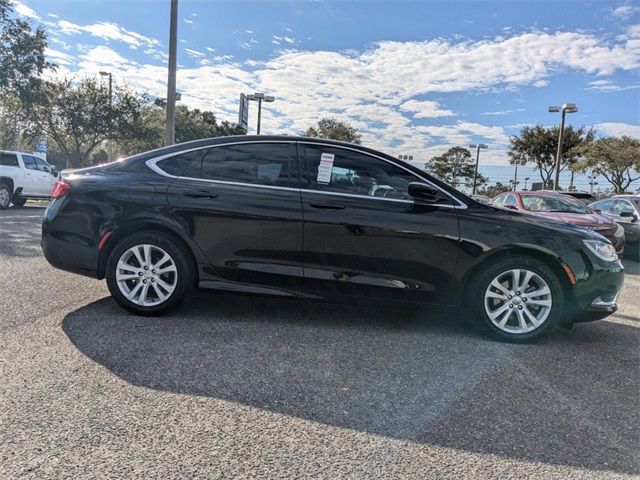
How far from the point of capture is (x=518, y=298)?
4.05m

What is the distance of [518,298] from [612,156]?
28520mm

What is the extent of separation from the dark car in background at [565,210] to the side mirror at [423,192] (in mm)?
4959

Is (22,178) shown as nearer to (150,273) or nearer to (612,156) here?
(150,273)

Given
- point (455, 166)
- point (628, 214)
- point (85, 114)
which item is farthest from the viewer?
point (455, 166)

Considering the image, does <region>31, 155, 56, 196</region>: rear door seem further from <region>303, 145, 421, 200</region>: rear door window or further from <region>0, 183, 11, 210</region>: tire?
<region>303, 145, 421, 200</region>: rear door window

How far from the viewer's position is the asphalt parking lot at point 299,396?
7.55ft

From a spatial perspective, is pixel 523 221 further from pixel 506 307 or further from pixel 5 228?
pixel 5 228

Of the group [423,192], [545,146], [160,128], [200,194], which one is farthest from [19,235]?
[545,146]

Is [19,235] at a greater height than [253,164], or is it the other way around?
[253,164]

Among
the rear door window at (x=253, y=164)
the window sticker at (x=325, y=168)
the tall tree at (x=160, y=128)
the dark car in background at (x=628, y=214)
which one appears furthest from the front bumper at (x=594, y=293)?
the tall tree at (x=160, y=128)

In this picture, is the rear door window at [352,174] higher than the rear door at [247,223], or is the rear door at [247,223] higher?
the rear door window at [352,174]

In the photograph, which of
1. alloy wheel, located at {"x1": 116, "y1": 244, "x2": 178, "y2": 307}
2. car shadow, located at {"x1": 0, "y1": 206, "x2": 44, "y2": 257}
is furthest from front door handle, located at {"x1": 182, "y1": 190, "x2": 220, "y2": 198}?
car shadow, located at {"x1": 0, "y1": 206, "x2": 44, "y2": 257}

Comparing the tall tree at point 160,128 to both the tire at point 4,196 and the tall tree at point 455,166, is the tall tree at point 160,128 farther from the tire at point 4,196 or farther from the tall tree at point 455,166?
the tall tree at point 455,166

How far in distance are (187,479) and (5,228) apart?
9.57 metres
